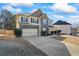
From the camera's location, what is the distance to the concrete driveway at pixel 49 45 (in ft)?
13.8

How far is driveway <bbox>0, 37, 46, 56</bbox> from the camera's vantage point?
421cm

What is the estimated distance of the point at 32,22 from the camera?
4.26 meters

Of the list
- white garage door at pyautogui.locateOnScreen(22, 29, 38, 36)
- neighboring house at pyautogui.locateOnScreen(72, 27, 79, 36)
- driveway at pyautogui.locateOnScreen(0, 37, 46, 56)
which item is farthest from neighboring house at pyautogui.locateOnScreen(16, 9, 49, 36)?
neighboring house at pyautogui.locateOnScreen(72, 27, 79, 36)

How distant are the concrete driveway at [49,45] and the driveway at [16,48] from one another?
54 millimetres

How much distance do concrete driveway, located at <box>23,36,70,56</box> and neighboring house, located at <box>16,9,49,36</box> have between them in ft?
0.30

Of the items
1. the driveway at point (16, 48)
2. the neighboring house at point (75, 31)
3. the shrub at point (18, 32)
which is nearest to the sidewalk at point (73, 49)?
the neighboring house at point (75, 31)

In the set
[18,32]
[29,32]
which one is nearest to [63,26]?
[29,32]

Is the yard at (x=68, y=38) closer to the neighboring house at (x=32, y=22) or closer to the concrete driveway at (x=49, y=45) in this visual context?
the concrete driveway at (x=49, y=45)

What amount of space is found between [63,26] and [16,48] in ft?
2.25

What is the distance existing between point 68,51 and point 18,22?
29.7 inches

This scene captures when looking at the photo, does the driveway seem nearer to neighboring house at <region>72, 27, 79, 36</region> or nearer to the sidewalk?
the sidewalk

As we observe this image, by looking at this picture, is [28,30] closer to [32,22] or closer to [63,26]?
[32,22]

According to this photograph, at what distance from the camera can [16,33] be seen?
4.23 m

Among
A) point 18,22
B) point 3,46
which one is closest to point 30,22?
point 18,22
